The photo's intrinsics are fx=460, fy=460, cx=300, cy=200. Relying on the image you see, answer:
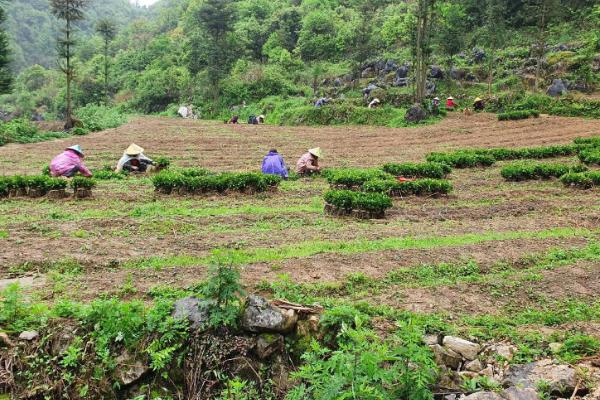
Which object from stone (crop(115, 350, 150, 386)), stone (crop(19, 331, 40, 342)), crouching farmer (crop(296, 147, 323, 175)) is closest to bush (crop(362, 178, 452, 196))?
crouching farmer (crop(296, 147, 323, 175))

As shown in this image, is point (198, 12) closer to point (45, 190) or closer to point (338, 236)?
point (45, 190)

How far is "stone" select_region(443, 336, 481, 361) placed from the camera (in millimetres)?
5172

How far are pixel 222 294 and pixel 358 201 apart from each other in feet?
19.1

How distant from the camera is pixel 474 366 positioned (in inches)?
199

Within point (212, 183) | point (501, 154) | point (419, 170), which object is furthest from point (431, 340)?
point (501, 154)

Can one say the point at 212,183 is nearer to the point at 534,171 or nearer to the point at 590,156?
the point at 534,171

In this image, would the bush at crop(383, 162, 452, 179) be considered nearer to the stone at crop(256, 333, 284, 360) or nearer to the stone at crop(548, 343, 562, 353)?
the stone at crop(548, 343, 562, 353)

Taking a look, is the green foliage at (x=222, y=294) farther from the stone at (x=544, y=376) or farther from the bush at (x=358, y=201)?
the bush at (x=358, y=201)

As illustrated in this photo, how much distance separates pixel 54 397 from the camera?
4.97 m

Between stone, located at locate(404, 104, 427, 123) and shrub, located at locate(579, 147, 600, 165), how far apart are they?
13212 millimetres

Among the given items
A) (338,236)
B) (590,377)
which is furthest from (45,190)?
(590,377)

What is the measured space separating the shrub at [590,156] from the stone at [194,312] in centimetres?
1508

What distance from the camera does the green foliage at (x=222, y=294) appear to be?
531 centimetres

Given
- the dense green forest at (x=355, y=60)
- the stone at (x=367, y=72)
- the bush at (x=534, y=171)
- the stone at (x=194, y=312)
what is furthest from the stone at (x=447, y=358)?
the stone at (x=367, y=72)
